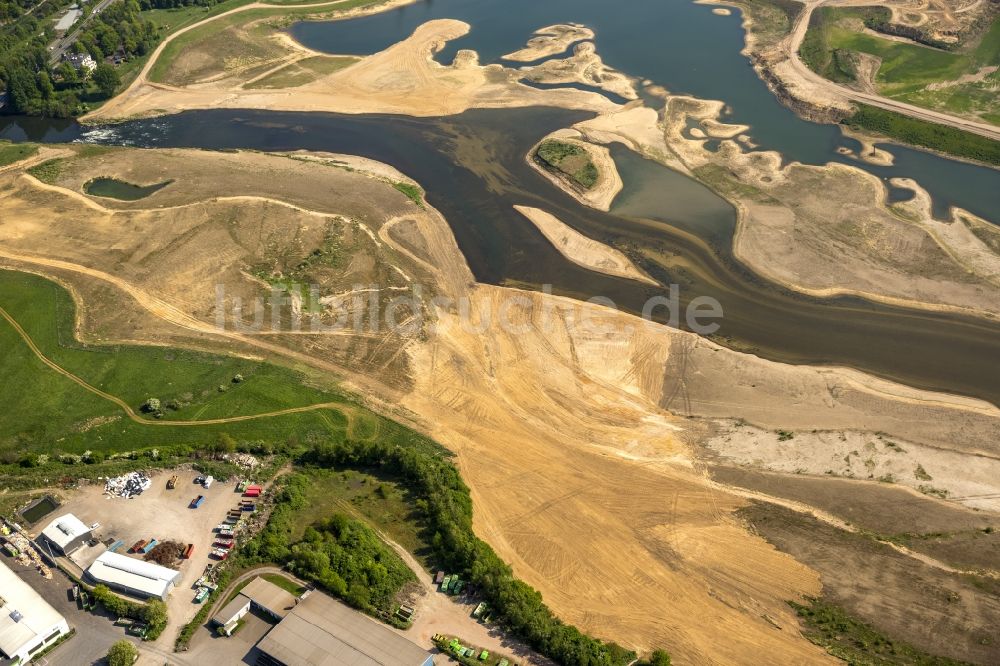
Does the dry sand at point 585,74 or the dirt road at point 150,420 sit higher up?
the dry sand at point 585,74

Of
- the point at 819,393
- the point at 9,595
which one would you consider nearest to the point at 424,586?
the point at 9,595

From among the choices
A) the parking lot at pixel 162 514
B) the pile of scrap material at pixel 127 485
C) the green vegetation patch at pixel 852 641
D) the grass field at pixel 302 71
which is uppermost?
the grass field at pixel 302 71

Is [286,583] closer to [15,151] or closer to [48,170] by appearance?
[48,170]

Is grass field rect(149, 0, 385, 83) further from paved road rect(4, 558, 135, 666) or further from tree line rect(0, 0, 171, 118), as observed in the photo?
paved road rect(4, 558, 135, 666)

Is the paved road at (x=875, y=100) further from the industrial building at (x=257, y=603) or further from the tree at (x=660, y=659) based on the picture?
the industrial building at (x=257, y=603)

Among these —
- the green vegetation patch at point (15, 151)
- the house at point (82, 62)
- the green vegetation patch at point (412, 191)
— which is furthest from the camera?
the house at point (82, 62)

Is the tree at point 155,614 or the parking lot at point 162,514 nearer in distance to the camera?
the tree at point 155,614

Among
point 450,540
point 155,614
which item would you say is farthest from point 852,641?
point 155,614

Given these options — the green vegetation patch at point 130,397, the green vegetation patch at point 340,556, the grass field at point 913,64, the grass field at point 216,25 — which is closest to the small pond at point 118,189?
the green vegetation patch at point 130,397
